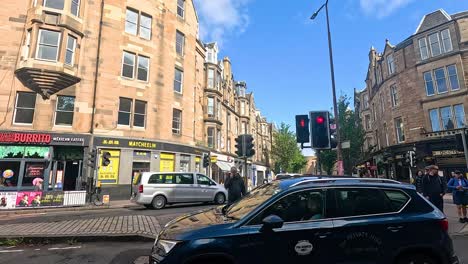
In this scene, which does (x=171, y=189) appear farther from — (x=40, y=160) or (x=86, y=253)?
(x=40, y=160)

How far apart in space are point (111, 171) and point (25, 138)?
17.9 feet

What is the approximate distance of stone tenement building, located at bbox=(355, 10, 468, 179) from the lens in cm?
2325

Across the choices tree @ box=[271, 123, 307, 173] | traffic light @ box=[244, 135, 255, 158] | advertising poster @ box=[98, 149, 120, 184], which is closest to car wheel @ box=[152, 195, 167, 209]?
traffic light @ box=[244, 135, 255, 158]

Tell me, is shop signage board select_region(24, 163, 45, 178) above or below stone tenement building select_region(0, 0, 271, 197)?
below

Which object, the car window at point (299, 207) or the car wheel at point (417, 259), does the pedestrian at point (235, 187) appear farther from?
the car wheel at point (417, 259)

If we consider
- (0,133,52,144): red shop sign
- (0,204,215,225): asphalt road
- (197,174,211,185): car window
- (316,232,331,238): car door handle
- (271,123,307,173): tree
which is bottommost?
(0,204,215,225): asphalt road

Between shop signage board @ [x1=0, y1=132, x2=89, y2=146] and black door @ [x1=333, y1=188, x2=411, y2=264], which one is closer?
black door @ [x1=333, y1=188, x2=411, y2=264]

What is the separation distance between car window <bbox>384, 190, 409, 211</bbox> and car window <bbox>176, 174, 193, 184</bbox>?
501 inches

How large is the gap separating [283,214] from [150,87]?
20770mm

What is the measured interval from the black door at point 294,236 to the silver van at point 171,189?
39.7ft

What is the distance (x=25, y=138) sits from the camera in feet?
57.4

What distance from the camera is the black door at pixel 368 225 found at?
3.51m

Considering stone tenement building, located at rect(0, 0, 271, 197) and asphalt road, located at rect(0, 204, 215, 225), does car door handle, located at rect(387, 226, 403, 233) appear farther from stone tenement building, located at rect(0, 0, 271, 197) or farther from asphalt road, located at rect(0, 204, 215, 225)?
stone tenement building, located at rect(0, 0, 271, 197)

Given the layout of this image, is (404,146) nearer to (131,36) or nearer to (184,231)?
(131,36)
